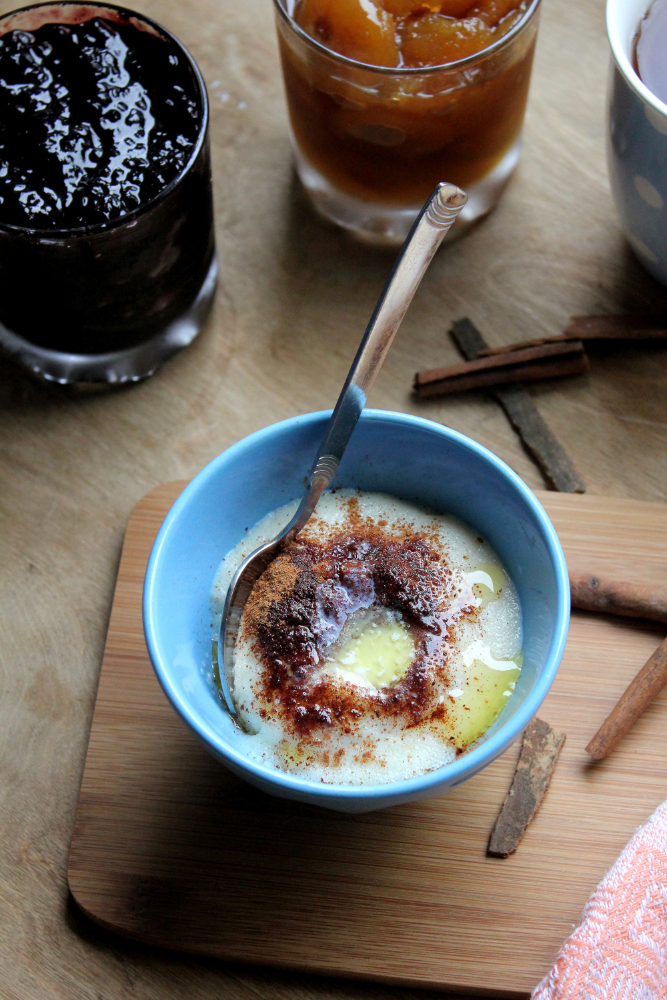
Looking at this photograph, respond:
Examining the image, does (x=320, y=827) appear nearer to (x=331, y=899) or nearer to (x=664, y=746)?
(x=331, y=899)

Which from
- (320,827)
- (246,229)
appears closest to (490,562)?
(320,827)

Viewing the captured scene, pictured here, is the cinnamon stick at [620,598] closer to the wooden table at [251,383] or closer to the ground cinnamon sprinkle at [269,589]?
the wooden table at [251,383]

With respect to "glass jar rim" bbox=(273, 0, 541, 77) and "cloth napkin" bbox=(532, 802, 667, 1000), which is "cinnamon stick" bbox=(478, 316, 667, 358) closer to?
"glass jar rim" bbox=(273, 0, 541, 77)

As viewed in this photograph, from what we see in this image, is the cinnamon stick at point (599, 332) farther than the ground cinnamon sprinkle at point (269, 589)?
Yes

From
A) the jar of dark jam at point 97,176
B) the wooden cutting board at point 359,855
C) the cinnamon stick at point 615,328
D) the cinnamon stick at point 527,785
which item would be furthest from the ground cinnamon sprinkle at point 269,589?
the cinnamon stick at point 615,328

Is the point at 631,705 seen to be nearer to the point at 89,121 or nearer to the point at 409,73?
the point at 409,73

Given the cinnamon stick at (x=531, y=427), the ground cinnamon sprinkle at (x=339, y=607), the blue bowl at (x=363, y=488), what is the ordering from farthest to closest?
1. the cinnamon stick at (x=531, y=427)
2. the ground cinnamon sprinkle at (x=339, y=607)
3. the blue bowl at (x=363, y=488)
